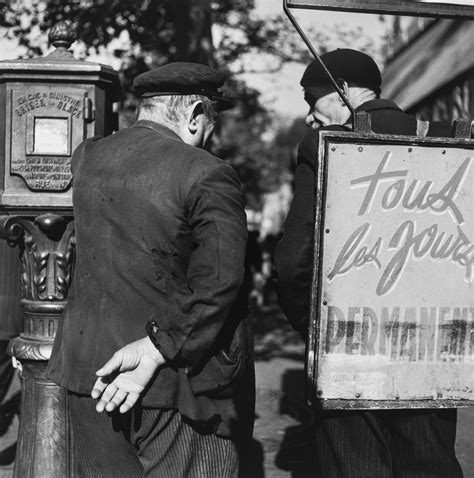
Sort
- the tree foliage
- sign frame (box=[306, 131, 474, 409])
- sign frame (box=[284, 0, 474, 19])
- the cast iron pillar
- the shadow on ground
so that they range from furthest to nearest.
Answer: the shadow on ground → the tree foliage → the cast iron pillar → sign frame (box=[284, 0, 474, 19]) → sign frame (box=[306, 131, 474, 409])

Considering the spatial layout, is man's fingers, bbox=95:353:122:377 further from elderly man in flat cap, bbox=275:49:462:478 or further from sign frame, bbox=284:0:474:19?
sign frame, bbox=284:0:474:19

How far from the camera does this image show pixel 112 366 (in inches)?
92.1

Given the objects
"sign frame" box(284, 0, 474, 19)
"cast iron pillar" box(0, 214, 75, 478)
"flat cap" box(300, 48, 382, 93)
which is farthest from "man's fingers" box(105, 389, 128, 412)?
"flat cap" box(300, 48, 382, 93)

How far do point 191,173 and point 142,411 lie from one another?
2.46ft

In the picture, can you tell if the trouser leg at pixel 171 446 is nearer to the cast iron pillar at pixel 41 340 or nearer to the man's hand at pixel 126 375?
the man's hand at pixel 126 375

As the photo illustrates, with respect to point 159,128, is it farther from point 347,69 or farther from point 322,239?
point 347,69

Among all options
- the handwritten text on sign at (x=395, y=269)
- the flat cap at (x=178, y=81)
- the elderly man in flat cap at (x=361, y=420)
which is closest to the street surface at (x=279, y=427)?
the elderly man in flat cap at (x=361, y=420)

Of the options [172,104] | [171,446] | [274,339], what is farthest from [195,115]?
[274,339]

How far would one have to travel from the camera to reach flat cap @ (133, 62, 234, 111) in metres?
2.60

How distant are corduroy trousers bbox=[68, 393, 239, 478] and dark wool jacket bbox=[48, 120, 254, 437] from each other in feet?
0.19

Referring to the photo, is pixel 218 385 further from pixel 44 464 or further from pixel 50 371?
pixel 44 464

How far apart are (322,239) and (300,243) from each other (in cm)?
30

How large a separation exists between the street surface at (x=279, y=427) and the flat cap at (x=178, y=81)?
2.78 metres

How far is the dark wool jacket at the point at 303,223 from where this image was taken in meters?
2.78
